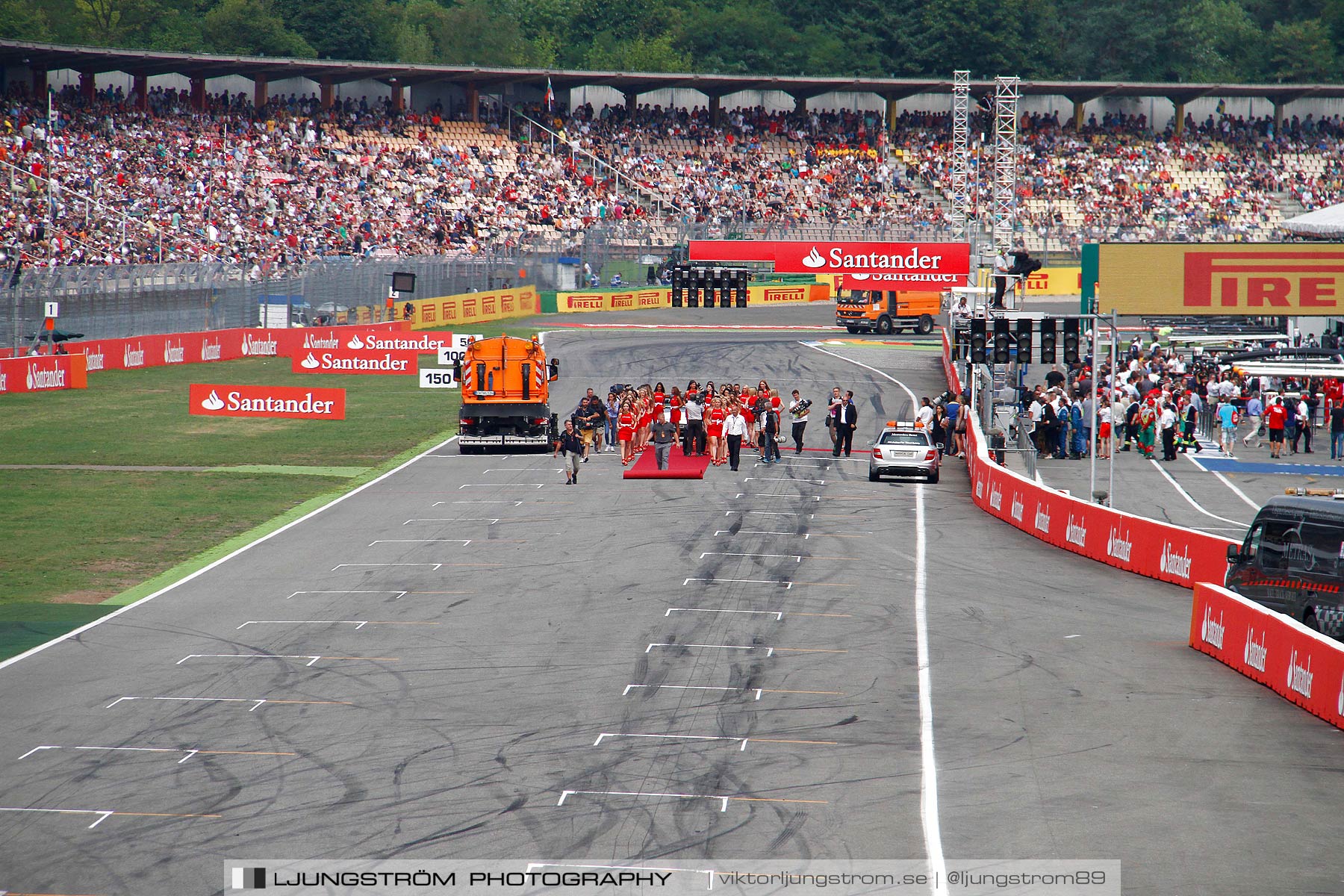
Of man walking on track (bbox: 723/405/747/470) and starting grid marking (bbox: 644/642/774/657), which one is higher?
man walking on track (bbox: 723/405/747/470)

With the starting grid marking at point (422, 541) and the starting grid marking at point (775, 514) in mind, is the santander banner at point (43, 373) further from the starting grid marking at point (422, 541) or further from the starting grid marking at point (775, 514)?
the starting grid marking at point (775, 514)

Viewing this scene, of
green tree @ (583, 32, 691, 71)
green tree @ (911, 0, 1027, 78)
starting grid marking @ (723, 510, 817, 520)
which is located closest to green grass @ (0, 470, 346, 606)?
starting grid marking @ (723, 510, 817, 520)

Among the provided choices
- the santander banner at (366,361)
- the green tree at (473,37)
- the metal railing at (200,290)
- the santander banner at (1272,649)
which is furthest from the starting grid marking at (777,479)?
the green tree at (473,37)

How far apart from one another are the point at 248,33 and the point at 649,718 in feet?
314

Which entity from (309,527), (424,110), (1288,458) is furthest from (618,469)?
(424,110)

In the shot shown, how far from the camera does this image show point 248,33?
330ft

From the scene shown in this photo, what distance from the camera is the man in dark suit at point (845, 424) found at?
35.1 metres

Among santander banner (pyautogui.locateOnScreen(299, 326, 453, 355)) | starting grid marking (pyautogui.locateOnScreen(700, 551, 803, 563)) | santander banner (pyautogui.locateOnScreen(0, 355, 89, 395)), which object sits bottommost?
starting grid marking (pyautogui.locateOnScreen(700, 551, 803, 563))

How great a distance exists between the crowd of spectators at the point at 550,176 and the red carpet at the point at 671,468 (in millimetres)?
28241

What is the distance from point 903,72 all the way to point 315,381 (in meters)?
78.4

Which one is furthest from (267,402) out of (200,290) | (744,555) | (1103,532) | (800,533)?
(1103,532)

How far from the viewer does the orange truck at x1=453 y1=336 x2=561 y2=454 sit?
34.6m

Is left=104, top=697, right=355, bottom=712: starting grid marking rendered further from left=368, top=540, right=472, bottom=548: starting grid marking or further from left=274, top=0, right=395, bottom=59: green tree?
left=274, top=0, right=395, bottom=59: green tree

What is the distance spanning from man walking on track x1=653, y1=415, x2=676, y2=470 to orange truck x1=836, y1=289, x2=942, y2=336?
109 feet
